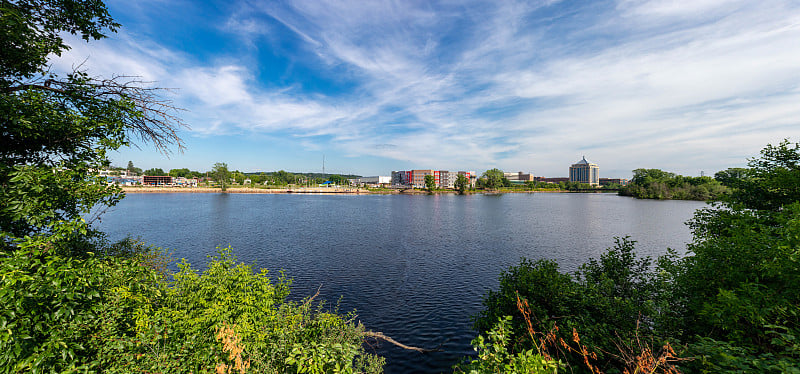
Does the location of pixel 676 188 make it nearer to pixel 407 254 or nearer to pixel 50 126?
pixel 407 254

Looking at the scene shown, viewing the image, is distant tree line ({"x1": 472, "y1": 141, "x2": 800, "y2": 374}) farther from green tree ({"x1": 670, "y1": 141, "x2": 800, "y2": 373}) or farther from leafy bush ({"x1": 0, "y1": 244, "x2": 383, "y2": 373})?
leafy bush ({"x1": 0, "y1": 244, "x2": 383, "y2": 373})

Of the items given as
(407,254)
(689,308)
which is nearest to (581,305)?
(689,308)

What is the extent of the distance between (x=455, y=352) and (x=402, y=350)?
2.98m

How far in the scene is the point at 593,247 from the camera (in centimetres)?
3938

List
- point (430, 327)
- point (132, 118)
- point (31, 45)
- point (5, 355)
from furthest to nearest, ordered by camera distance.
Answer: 1. point (430, 327)
2. point (132, 118)
3. point (31, 45)
4. point (5, 355)

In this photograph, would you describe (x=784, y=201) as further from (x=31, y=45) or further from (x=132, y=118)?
(x=31, y=45)

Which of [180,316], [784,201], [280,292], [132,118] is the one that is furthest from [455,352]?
[784,201]

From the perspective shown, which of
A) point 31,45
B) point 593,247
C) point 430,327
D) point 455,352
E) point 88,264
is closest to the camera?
point 88,264

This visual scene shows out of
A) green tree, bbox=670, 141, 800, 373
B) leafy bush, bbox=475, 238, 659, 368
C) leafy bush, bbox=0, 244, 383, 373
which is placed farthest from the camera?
leafy bush, bbox=475, 238, 659, 368

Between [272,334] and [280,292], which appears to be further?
[280,292]

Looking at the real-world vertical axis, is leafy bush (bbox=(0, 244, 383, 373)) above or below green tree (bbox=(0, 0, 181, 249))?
below

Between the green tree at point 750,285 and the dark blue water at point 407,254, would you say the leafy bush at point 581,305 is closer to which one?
the green tree at point 750,285

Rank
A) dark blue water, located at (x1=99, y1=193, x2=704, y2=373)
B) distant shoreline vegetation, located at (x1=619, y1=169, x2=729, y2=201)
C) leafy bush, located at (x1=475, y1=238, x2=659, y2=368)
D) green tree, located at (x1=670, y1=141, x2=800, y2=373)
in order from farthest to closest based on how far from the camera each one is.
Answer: distant shoreline vegetation, located at (x1=619, y1=169, x2=729, y2=201)
dark blue water, located at (x1=99, y1=193, x2=704, y2=373)
leafy bush, located at (x1=475, y1=238, x2=659, y2=368)
green tree, located at (x1=670, y1=141, x2=800, y2=373)

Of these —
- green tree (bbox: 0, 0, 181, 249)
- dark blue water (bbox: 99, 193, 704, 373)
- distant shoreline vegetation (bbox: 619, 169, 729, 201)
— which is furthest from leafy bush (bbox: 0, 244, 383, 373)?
distant shoreline vegetation (bbox: 619, 169, 729, 201)
